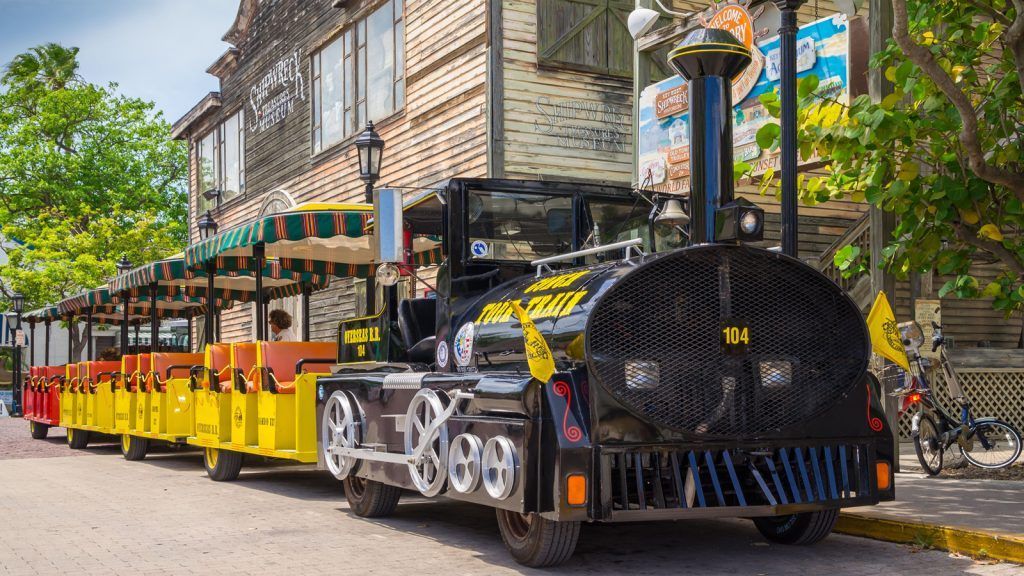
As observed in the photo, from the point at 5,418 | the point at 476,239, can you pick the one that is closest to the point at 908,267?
the point at 476,239

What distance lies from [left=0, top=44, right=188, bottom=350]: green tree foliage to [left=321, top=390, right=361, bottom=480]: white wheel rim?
28.6m

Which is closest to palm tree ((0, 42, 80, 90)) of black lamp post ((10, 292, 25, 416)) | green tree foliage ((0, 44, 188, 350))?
green tree foliage ((0, 44, 188, 350))

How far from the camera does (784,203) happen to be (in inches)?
340

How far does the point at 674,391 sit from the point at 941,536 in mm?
2104

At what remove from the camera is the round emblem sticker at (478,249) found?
8086mm

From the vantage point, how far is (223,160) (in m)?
28.4

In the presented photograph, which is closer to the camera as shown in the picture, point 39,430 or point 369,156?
point 369,156

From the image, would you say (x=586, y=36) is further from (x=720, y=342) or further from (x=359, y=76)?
(x=720, y=342)

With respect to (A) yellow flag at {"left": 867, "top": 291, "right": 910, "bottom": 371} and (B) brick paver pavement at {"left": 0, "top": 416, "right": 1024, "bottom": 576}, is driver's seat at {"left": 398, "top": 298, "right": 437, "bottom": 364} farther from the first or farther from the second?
(A) yellow flag at {"left": 867, "top": 291, "right": 910, "bottom": 371}

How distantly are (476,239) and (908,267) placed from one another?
381cm

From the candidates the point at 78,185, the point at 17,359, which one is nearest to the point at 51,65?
the point at 78,185

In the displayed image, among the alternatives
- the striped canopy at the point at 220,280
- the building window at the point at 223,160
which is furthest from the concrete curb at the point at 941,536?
the building window at the point at 223,160

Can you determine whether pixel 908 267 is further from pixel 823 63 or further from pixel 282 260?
pixel 282 260

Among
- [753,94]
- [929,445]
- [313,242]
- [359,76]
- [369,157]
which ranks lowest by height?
[929,445]
